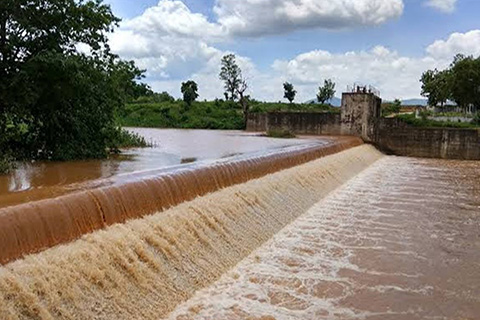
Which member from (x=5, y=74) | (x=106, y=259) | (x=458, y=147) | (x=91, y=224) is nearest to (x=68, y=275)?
(x=106, y=259)

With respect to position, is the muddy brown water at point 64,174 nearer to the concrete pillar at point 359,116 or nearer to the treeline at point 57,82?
the treeline at point 57,82

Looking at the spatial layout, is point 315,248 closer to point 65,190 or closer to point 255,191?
point 255,191

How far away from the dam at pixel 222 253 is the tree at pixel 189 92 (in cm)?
3308

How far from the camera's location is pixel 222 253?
267 inches

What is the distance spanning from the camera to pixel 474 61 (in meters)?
32.2

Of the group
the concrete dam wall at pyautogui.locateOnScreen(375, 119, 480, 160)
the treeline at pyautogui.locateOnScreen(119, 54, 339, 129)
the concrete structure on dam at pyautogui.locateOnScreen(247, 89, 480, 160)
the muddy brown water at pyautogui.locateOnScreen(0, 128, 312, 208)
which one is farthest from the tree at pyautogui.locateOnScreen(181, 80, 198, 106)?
the muddy brown water at pyautogui.locateOnScreen(0, 128, 312, 208)

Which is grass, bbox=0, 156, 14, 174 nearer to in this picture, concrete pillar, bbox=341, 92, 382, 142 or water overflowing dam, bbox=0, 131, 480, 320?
water overflowing dam, bbox=0, 131, 480, 320

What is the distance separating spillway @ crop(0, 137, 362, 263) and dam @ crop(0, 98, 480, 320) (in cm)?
1

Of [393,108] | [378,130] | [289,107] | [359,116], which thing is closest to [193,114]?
[289,107]

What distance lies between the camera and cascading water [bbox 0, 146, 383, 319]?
434 centimetres

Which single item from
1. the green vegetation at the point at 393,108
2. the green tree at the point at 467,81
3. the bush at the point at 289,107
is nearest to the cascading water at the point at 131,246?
the green tree at the point at 467,81

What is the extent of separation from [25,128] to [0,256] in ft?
23.7

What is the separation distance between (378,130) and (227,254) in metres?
19.9

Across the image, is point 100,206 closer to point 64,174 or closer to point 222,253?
point 222,253
